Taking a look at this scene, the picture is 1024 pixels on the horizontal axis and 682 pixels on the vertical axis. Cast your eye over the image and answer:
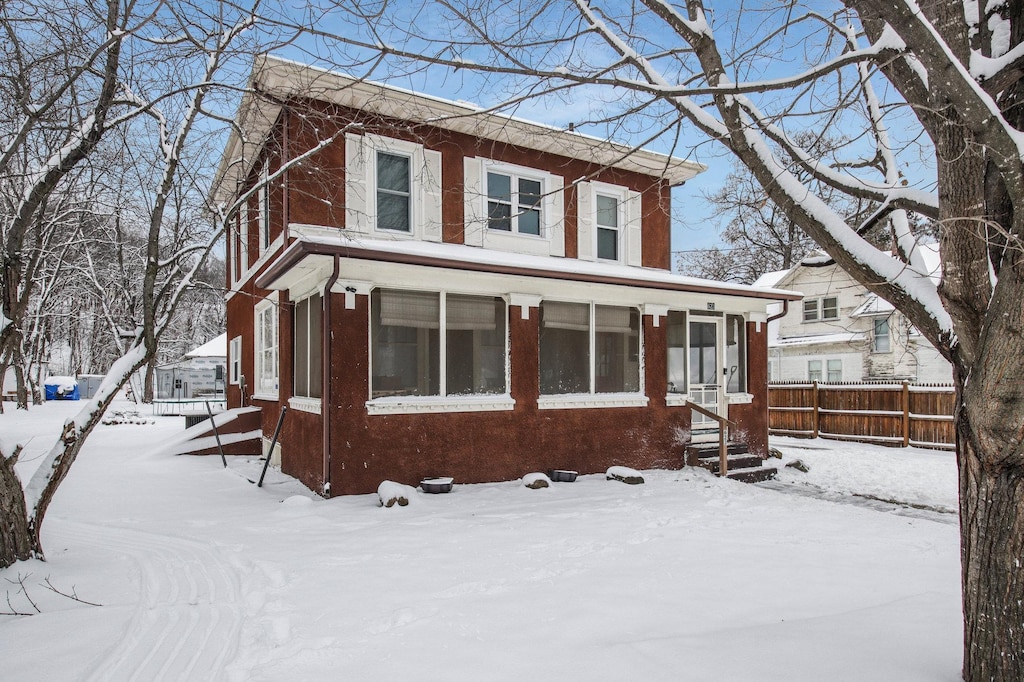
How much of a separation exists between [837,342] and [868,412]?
6641 millimetres

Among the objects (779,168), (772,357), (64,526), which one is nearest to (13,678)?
(64,526)

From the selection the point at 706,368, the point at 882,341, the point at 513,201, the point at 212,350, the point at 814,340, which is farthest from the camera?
the point at 212,350

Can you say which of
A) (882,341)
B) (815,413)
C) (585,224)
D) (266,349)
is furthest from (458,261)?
(882,341)

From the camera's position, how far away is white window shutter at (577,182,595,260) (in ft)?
39.1

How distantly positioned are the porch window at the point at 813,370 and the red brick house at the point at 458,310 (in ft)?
41.3

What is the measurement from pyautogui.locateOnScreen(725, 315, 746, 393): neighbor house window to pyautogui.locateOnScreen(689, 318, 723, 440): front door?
0.31 metres

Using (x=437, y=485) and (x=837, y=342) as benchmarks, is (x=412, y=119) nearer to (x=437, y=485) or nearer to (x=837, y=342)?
(x=437, y=485)

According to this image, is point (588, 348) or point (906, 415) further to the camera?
point (906, 415)

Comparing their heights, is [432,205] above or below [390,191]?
below

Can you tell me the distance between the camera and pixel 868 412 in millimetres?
15531

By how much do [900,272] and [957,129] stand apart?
730mm

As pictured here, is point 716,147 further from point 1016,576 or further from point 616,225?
point 616,225

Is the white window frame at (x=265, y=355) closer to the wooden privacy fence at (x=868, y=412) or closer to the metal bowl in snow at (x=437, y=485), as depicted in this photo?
the metal bowl in snow at (x=437, y=485)

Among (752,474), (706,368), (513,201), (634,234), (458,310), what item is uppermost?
(513,201)
